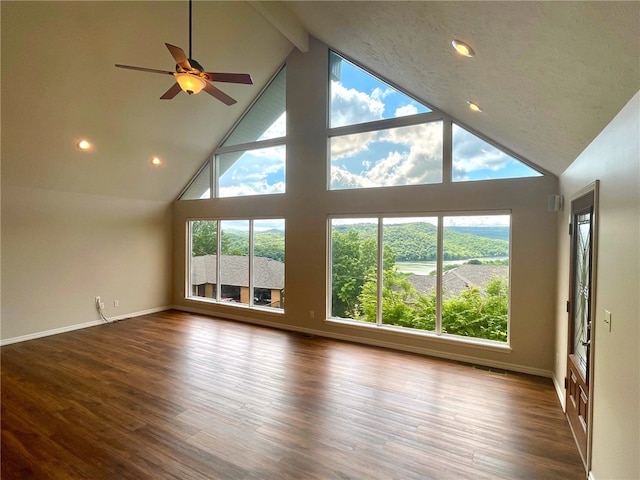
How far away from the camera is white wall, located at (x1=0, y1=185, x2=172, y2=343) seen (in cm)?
500

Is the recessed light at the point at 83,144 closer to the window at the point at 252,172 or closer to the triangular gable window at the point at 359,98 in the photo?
the window at the point at 252,172

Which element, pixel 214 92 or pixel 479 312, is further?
pixel 479 312

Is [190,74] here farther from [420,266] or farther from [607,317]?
[420,266]

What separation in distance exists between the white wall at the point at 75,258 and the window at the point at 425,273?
4.31 metres

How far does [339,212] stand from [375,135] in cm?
137

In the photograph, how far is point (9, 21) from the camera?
3.21 metres

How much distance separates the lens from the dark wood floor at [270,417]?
2320 millimetres

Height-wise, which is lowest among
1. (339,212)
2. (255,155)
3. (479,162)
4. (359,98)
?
(339,212)

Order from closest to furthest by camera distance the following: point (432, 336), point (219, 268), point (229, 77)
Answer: point (229, 77) < point (432, 336) < point (219, 268)

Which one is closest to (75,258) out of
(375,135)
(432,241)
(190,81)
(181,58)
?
(190,81)

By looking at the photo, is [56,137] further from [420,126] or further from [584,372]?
[584,372]

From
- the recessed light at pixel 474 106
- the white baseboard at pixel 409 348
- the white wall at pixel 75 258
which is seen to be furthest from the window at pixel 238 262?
the recessed light at pixel 474 106

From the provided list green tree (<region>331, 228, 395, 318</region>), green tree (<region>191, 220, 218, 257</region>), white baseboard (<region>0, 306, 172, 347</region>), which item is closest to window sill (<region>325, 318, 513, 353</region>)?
green tree (<region>331, 228, 395, 318</region>)

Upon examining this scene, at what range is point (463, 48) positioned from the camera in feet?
7.63
